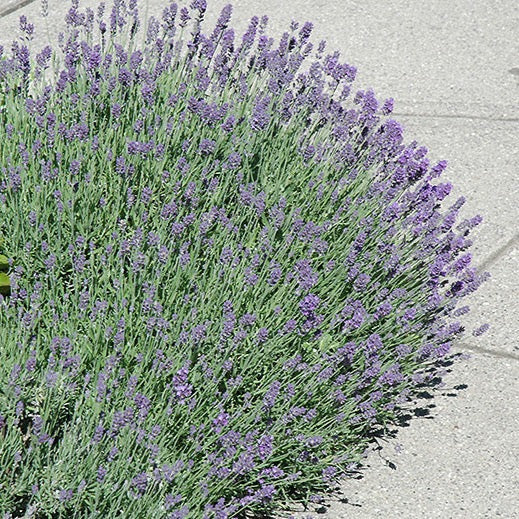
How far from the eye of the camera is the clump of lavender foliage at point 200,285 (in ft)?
9.81

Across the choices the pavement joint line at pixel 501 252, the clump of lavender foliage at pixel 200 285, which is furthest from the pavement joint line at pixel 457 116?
the clump of lavender foliage at pixel 200 285

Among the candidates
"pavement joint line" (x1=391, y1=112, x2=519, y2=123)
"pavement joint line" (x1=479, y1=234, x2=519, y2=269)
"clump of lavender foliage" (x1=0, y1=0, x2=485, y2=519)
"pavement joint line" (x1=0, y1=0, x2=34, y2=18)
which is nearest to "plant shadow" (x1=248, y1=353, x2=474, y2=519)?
"clump of lavender foliage" (x1=0, y1=0, x2=485, y2=519)

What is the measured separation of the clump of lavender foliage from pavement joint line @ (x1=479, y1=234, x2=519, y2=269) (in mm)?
394

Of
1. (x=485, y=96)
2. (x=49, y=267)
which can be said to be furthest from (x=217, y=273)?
(x=485, y=96)

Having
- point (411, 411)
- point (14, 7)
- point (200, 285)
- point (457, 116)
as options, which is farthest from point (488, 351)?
point (14, 7)

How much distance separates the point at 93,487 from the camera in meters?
2.92

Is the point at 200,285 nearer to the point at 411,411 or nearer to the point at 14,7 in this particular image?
the point at 411,411

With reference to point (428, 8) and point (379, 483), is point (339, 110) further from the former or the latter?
point (428, 8)

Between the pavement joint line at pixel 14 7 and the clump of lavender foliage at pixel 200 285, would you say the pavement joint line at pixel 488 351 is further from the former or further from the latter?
Result: the pavement joint line at pixel 14 7

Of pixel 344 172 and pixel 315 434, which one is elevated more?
pixel 344 172

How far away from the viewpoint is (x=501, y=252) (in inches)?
184

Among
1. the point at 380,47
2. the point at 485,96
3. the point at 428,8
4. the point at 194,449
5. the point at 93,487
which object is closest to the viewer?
the point at 93,487

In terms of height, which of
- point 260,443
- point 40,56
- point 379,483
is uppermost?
point 40,56

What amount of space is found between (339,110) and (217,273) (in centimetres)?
114
